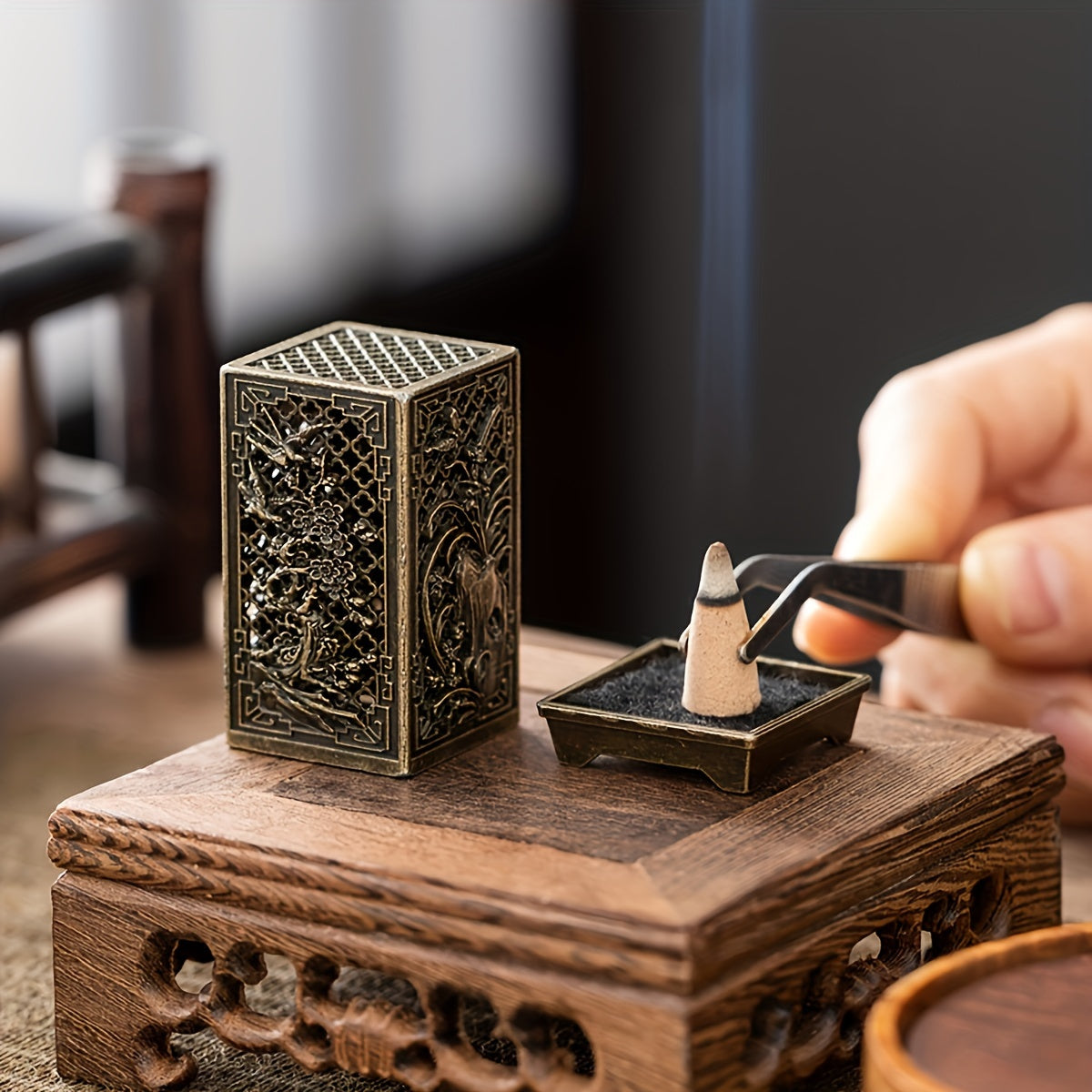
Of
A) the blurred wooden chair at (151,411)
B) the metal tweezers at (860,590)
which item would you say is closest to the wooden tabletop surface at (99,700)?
the blurred wooden chair at (151,411)

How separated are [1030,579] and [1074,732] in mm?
135

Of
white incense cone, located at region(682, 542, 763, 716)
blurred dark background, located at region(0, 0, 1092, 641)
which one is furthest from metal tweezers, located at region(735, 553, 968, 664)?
blurred dark background, located at region(0, 0, 1092, 641)

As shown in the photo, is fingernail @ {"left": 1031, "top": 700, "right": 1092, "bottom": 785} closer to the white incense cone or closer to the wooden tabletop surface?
the wooden tabletop surface

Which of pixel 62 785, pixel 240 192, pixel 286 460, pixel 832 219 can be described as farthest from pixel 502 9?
pixel 286 460

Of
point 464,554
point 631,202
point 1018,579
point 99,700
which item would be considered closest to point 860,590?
point 1018,579

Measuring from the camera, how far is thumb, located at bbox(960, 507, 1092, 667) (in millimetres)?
1309

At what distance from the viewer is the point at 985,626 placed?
4.34 feet

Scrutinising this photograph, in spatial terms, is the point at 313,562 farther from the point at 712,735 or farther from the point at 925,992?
the point at 925,992

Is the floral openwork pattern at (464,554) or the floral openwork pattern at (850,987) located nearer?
the floral openwork pattern at (850,987)

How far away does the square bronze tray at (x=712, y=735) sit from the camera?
3.30 ft

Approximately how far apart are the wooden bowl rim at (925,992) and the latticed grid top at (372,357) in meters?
0.42

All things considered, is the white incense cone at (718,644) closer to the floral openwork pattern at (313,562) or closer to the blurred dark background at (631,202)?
the floral openwork pattern at (313,562)

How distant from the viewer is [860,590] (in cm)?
120

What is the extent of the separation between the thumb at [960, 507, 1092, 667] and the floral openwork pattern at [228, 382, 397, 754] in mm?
473
